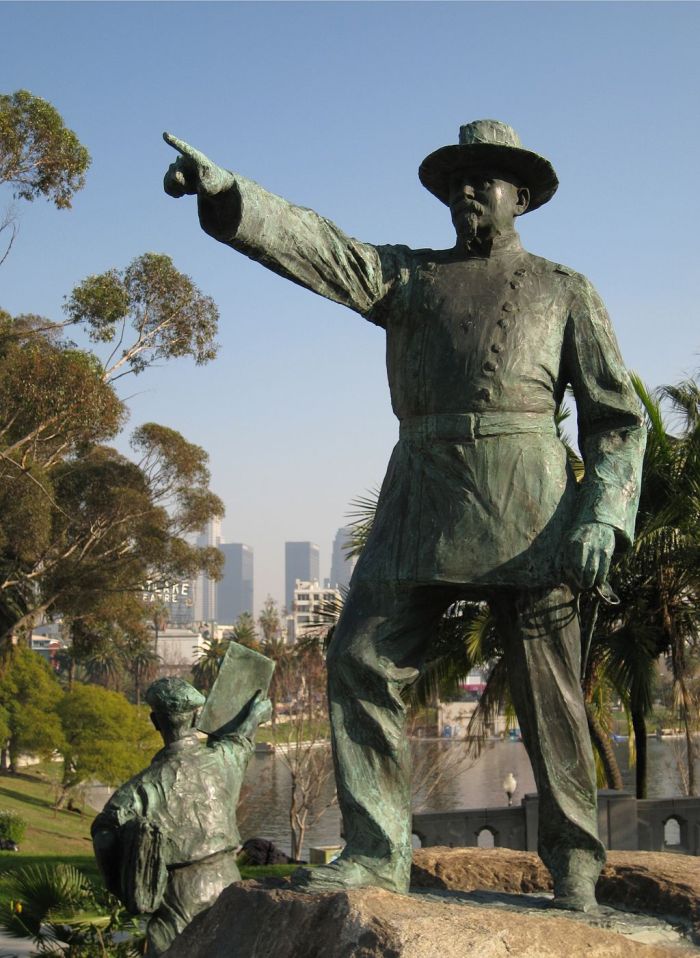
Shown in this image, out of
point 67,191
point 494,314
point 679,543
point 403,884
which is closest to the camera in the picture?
point 403,884

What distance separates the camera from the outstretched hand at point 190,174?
3270 mm

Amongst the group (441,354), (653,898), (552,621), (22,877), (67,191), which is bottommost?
(22,877)

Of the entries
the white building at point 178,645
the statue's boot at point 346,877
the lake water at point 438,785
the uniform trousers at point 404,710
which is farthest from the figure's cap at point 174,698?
the white building at point 178,645

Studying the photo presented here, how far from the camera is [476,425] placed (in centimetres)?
356

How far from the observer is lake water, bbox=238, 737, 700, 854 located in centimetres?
2464

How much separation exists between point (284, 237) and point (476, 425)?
0.80 metres

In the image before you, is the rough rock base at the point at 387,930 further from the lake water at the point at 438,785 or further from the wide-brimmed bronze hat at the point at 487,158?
the lake water at the point at 438,785

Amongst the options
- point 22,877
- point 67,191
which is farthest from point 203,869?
point 67,191

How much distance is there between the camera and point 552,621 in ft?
11.6

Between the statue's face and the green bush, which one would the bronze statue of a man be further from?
the green bush

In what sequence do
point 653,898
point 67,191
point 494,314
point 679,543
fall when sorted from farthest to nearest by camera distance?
1. point 67,191
2. point 679,543
3. point 653,898
4. point 494,314

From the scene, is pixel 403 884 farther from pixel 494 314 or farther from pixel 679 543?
pixel 679 543

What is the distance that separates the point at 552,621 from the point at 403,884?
34.1 inches

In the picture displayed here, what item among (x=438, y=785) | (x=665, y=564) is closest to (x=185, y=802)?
(x=665, y=564)
